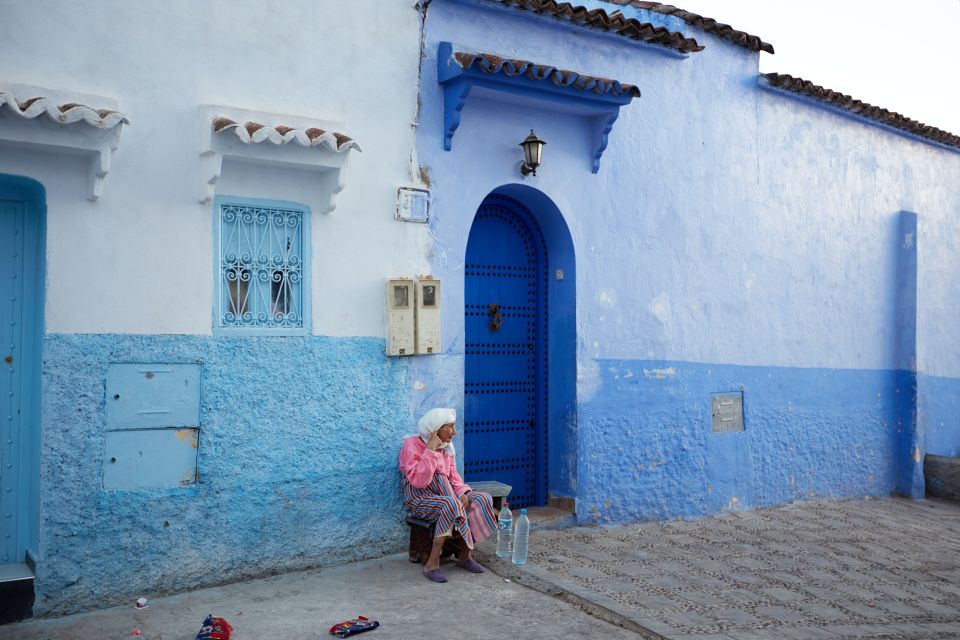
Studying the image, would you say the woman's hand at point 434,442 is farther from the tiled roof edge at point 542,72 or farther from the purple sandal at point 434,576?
the tiled roof edge at point 542,72

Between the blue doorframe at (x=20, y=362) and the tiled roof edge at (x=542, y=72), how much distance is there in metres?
3.10

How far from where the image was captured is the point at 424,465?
6.08 metres

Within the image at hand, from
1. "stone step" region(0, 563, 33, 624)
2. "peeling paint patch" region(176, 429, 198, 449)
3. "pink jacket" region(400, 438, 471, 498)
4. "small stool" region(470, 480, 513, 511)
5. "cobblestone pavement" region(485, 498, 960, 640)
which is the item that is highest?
"peeling paint patch" region(176, 429, 198, 449)

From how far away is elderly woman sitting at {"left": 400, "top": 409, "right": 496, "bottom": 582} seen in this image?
5.96 meters

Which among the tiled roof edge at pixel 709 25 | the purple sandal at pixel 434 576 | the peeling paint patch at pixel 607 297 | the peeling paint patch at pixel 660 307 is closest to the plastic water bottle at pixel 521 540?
the purple sandal at pixel 434 576

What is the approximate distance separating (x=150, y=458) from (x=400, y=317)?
1987 mm

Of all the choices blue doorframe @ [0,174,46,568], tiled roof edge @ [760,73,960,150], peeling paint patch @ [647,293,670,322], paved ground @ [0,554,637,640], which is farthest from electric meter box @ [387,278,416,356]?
tiled roof edge @ [760,73,960,150]

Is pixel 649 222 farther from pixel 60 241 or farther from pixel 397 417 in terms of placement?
pixel 60 241

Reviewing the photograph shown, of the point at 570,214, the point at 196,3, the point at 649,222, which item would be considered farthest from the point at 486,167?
the point at 196,3

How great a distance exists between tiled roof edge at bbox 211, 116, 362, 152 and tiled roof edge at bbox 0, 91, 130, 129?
629 mm

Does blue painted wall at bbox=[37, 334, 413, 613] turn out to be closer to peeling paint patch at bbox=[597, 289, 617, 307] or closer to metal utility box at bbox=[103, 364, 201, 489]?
metal utility box at bbox=[103, 364, 201, 489]

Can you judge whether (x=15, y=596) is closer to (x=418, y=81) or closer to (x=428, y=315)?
(x=428, y=315)

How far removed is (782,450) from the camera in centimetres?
914

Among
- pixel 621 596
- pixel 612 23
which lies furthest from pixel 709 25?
pixel 621 596
